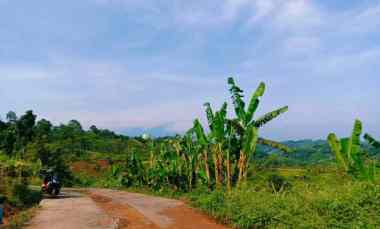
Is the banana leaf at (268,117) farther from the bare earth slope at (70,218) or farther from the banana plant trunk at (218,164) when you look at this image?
the bare earth slope at (70,218)

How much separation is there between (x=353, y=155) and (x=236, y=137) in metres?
5.73

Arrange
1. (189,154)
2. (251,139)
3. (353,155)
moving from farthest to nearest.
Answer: (189,154), (251,139), (353,155)

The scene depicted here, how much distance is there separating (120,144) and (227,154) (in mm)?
51868

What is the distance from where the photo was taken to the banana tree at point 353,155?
13191 mm

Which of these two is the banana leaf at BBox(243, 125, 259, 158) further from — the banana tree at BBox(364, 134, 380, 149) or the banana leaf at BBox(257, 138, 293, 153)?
the banana tree at BBox(364, 134, 380, 149)

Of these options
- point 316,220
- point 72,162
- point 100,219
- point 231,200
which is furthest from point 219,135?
point 72,162

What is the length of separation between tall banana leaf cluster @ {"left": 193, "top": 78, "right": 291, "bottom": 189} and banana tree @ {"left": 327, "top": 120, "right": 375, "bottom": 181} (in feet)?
8.63

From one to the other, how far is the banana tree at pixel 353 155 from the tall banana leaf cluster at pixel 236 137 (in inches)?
104

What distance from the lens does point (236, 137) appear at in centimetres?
1830

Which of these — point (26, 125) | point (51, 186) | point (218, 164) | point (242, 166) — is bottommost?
point (51, 186)

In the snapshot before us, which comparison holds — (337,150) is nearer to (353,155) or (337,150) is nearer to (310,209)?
(353,155)

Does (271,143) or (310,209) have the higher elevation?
(271,143)

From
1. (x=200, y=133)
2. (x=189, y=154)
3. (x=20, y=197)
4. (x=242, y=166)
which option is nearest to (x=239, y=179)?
(x=242, y=166)

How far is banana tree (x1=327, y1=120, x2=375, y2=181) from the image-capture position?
43.3 feet
